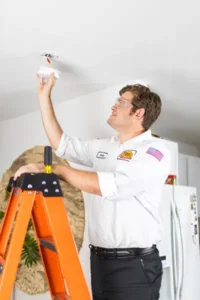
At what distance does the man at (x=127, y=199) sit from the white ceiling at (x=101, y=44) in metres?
0.32

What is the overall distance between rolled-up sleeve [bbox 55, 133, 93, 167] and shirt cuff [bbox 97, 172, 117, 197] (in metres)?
0.53

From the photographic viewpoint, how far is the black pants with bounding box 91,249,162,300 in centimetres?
169

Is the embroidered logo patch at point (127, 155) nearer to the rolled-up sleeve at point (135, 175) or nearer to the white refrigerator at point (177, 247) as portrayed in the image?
the rolled-up sleeve at point (135, 175)

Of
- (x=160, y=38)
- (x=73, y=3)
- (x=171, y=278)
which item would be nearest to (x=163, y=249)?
(x=171, y=278)

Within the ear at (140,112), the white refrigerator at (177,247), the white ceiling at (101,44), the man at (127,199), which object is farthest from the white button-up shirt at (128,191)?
the white refrigerator at (177,247)

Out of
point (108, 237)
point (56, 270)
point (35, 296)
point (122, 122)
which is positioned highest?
point (122, 122)

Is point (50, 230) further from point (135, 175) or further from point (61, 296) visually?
point (135, 175)

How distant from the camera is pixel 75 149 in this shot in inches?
79.5

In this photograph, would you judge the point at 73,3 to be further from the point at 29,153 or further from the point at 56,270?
the point at 29,153

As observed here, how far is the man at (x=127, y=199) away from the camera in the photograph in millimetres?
1572

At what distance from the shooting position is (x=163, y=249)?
246 cm

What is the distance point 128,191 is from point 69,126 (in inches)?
61.0

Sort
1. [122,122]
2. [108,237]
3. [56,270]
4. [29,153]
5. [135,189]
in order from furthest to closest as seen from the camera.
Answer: [29,153] < [122,122] < [108,237] < [135,189] < [56,270]

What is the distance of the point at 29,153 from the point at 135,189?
5.96ft
